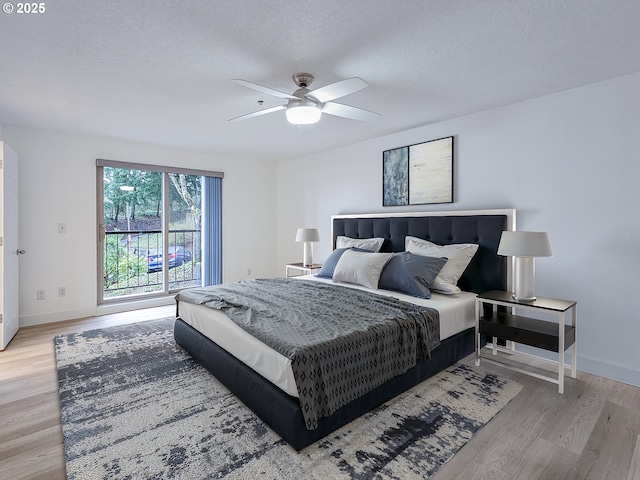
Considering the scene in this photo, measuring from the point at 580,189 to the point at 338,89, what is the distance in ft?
7.16

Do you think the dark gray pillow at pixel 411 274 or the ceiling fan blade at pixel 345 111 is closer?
the ceiling fan blade at pixel 345 111

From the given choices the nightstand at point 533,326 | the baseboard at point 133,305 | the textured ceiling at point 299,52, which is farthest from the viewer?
the baseboard at point 133,305

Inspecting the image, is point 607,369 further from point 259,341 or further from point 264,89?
point 264,89

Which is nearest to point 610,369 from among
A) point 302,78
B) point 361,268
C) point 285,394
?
point 361,268

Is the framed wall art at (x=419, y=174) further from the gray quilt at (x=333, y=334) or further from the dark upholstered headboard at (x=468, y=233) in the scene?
the gray quilt at (x=333, y=334)

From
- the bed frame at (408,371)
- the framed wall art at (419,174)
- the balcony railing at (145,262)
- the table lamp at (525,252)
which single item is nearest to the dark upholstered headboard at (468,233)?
the bed frame at (408,371)

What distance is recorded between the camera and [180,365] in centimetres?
287

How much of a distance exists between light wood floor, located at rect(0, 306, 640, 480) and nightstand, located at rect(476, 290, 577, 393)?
0.22 metres

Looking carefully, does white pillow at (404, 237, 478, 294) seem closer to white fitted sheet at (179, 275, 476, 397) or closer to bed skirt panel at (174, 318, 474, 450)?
white fitted sheet at (179, 275, 476, 397)

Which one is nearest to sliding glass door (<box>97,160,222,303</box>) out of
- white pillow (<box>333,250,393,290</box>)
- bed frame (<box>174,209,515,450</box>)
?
bed frame (<box>174,209,515,450</box>)

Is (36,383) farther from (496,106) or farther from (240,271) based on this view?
(496,106)

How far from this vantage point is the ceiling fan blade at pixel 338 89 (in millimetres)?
2109

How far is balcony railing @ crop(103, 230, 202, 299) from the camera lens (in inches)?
196

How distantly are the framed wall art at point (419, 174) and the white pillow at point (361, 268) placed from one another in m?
0.91
